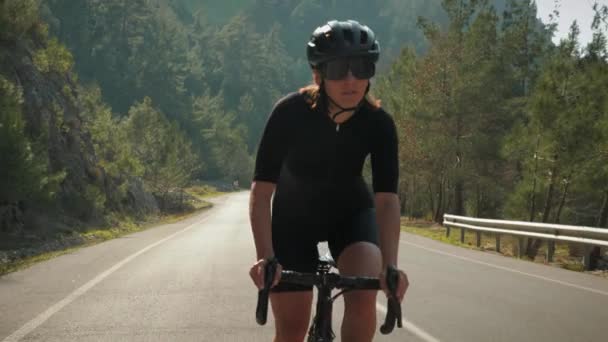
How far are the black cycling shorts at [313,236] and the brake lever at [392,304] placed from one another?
1.61 feet

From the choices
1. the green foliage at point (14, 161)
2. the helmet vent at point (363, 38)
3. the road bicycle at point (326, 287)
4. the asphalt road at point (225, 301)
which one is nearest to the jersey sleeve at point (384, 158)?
the helmet vent at point (363, 38)

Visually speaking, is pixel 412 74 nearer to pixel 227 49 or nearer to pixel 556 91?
pixel 556 91

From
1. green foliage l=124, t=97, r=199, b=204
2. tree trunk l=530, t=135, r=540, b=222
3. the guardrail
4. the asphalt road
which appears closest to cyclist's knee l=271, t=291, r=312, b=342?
the asphalt road

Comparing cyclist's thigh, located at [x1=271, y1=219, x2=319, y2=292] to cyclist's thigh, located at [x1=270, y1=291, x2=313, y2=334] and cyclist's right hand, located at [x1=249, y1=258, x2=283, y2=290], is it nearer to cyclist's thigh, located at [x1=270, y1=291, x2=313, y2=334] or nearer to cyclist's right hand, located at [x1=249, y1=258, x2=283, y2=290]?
cyclist's thigh, located at [x1=270, y1=291, x2=313, y2=334]

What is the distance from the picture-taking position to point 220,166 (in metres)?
136

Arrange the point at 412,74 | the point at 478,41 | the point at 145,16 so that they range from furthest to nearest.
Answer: the point at 145,16 → the point at 412,74 → the point at 478,41

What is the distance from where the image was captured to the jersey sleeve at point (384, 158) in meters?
3.29

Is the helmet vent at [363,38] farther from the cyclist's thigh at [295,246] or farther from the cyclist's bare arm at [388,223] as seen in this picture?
the cyclist's thigh at [295,246]

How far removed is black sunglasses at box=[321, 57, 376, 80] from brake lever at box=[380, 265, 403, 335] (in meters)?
0.86

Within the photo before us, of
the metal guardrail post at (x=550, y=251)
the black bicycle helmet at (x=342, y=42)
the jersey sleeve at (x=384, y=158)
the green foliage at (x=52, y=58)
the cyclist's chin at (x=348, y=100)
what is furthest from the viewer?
the green foliage at (x=52, y=58)

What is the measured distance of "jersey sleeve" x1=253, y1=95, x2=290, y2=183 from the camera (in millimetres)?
3188

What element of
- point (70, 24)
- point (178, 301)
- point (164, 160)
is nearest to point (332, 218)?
point (178, 301)

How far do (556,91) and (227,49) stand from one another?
16262 centimetres

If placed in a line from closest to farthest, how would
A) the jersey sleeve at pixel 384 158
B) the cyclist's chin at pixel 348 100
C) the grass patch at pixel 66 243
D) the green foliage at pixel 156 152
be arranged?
1. the cyclist's chin at pixel 348 100
2. the jersey sleeve at pixel 384 158
3. the grass patch at pixel 66 243
4. the green foliage at pixel 156 152
